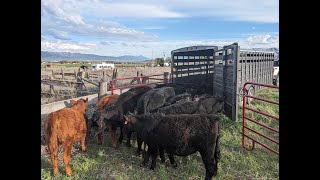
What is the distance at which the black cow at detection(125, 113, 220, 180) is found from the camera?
4707 millimetres

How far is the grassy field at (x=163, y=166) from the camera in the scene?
498 cm

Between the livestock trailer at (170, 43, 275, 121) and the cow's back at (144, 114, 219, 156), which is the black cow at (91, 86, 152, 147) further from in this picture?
the livestock trailer at (170, 43, 275, 121)

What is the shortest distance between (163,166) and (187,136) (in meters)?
1.02

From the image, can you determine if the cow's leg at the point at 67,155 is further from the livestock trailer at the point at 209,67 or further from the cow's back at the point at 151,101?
the livestock trailer at the point at 209,67

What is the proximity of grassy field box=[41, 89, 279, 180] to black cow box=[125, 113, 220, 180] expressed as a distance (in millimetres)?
317

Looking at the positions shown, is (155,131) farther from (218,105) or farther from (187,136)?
(218,105)
